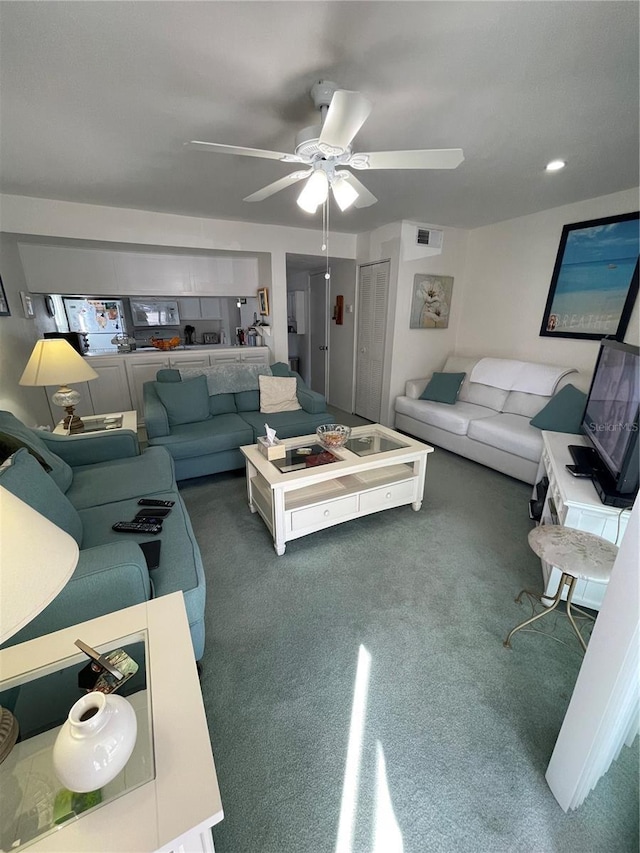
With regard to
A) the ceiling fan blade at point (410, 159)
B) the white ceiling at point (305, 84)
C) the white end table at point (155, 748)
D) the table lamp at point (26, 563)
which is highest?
the white ceiling at point (305, 84)

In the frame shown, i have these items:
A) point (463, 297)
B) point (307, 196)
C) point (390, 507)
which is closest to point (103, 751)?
point (390, 507)

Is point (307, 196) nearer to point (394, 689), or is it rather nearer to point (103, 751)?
point (103, 751)

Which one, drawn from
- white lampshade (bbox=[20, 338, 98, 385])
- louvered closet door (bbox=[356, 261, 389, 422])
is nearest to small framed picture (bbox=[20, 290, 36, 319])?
white lampshade (bbox=[20, 338, 98, 385])

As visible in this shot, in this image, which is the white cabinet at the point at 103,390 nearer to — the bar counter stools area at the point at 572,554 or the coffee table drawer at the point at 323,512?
the coffee table drawer at the point at 323,512

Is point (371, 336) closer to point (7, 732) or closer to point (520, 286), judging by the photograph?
point (520, 286)

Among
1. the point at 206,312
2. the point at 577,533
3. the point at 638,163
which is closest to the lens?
the point at 577,533

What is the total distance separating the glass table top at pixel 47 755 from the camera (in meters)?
0.64

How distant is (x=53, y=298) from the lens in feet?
13.2

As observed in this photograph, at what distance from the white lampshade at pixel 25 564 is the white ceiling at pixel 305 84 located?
1637mm

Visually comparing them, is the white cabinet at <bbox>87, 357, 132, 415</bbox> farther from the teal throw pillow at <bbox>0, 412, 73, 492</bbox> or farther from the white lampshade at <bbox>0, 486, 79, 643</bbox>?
the white lampshade at <bbox>0, 486, 79, 643</bbox>

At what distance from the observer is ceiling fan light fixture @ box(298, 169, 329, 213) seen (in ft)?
5.53

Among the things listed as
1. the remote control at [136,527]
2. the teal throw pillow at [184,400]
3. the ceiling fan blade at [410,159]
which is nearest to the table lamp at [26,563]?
the remote control at [136,527]

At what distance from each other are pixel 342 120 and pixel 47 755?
204 centimetres

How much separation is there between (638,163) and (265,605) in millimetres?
3635
